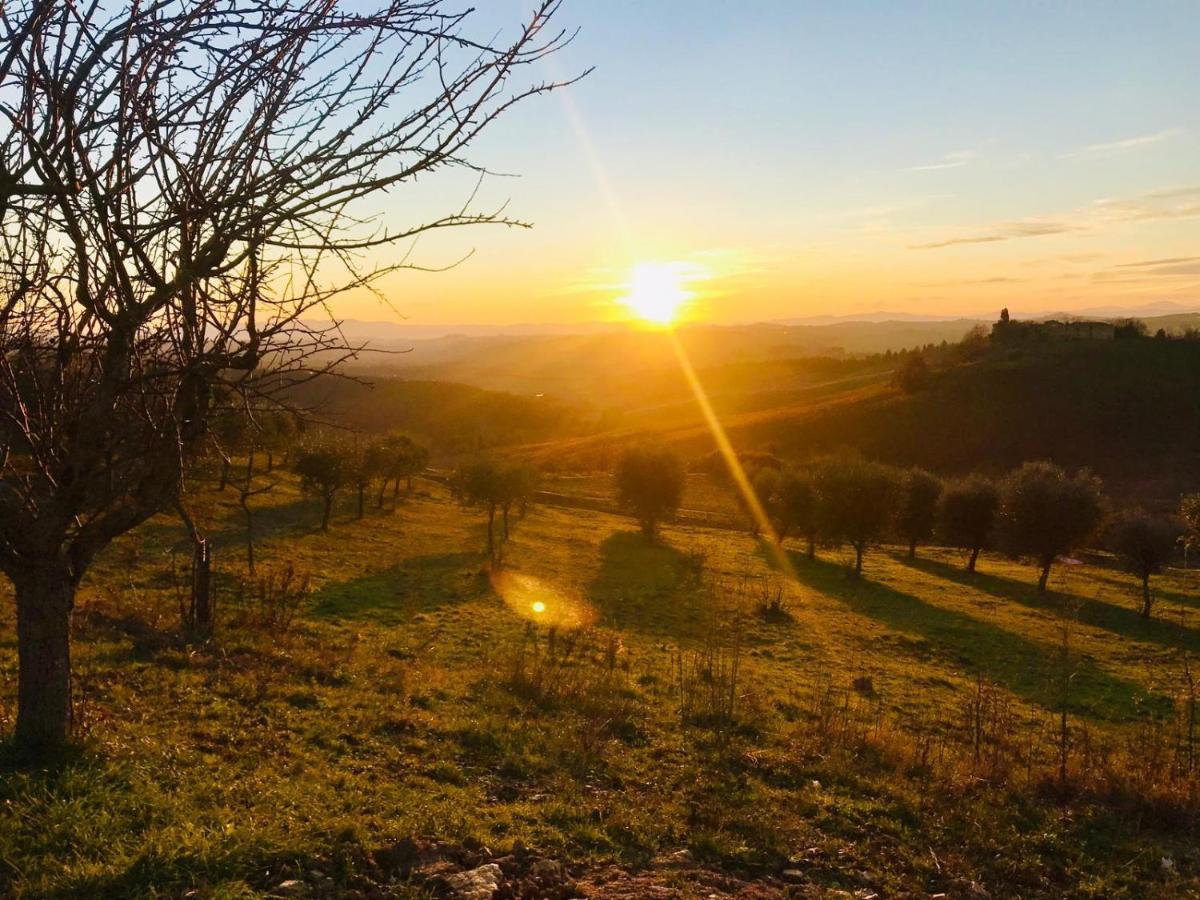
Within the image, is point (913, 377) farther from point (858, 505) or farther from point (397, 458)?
point (397, 458)

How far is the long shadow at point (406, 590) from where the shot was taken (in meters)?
19.0

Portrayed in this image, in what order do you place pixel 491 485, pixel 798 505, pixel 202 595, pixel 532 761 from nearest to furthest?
pixel 532 761 → pixel 202 595 → pixel 491 485 → pixel 798 505

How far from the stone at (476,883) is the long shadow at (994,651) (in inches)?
Answer: 616

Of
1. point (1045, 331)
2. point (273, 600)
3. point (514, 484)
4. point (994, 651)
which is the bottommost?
point (994, 651)

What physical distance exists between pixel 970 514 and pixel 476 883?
4401 centimetres

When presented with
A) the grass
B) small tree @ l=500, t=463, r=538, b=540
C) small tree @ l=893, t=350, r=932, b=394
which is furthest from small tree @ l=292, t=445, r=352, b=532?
small tree @ l=893, t=350, r=932, b=394

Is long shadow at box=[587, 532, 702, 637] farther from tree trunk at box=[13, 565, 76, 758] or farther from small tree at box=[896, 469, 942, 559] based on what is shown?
tree trunk at box=[13, 565, 76, 758]

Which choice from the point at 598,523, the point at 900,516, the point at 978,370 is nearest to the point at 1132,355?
the point at 978,370

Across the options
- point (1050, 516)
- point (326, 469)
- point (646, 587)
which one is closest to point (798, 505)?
point (1050, 516)

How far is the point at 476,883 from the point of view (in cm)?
534

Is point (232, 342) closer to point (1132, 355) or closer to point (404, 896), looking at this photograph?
point (404, 896)

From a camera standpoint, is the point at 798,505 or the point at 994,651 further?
the point at 798,505

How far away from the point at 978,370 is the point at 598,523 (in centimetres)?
6947

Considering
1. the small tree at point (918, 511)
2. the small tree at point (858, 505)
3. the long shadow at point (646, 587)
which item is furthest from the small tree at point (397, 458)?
the small tree at point (918, 511)
